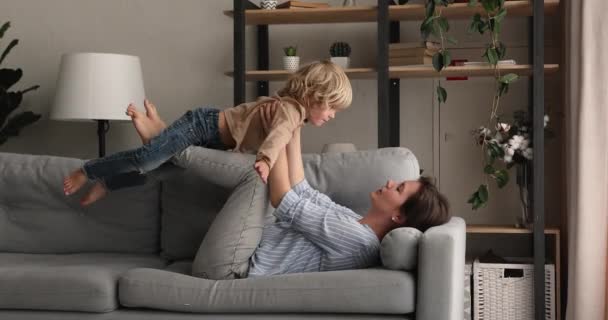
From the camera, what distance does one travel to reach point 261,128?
10.2 feet

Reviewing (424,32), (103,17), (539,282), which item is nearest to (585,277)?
(539,282)

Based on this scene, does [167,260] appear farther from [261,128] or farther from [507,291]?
[507,291]

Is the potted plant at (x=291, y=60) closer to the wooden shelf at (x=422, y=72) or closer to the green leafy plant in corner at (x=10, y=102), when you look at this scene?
the wooden shelf at (x=422, y=72)

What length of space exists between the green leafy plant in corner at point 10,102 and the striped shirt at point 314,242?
214 centimetres

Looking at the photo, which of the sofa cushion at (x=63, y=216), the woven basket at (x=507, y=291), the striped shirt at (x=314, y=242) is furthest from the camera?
the woven basket at (x=507, y=291)

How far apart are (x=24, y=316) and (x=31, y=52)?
2.36 meters

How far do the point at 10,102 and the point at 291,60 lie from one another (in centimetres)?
150

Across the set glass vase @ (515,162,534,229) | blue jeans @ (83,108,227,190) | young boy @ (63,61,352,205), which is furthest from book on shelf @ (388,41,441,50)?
A: blue jeans @ (83,108,227,190)

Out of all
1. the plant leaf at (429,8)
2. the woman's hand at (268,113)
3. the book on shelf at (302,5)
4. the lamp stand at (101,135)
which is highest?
the book on shelf at (302,5)

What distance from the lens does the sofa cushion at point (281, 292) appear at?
264 centimetres

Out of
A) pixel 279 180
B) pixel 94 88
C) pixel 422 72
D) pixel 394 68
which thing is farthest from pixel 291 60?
pixel 279 180

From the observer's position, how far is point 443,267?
2604 mm

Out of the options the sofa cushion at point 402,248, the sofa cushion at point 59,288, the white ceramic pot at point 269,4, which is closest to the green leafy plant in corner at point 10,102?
the white ceramic pot at point 269,4

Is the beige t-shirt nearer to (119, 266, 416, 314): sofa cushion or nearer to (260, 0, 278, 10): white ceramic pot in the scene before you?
(119, 266, 416, 314): sofa cushion
